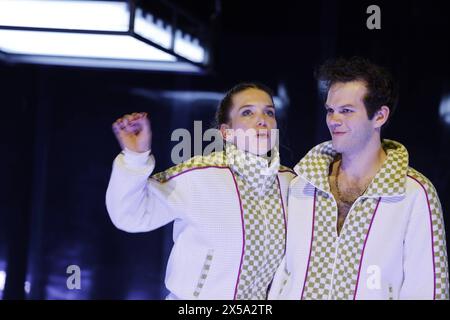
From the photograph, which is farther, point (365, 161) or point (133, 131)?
point (365, 161)

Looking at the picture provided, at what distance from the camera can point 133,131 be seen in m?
2.50

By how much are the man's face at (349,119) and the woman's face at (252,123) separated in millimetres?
211

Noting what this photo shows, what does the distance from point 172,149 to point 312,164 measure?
195 centimetres

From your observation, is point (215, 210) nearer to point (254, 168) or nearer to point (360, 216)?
point (254, 168)

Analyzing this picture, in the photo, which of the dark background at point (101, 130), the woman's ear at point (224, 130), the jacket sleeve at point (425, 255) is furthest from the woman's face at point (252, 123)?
the dark background at point (101, 130)

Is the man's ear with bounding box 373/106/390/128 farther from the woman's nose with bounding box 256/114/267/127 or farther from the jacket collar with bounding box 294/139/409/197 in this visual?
the woman's nose with bounding box 256/114/267/127

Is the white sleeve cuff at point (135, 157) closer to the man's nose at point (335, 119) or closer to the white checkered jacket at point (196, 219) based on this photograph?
the white checkered jacket at point (196, 219)

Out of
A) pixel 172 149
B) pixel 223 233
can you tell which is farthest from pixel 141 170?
pixel 172 149

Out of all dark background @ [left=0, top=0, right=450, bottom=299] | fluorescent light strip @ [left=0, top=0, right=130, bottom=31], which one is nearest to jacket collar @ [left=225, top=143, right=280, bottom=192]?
fluorescent light strip @ [left=0, top=0, right=130, bottom=31]

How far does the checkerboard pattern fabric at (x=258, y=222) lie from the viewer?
103 inches

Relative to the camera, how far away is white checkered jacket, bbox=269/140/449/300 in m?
2.52

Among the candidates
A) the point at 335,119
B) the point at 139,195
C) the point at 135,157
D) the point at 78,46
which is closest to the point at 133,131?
the point at 135,157

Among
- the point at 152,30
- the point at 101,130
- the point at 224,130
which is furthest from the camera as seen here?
the point at 101,130

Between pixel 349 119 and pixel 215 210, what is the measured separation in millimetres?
547
